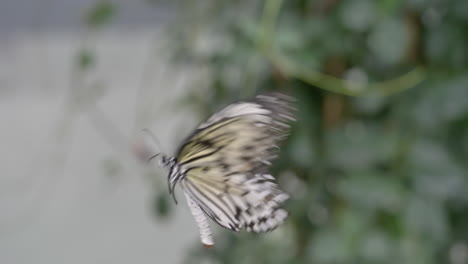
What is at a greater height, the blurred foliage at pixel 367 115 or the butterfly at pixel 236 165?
the butterfly at pixel 236 165

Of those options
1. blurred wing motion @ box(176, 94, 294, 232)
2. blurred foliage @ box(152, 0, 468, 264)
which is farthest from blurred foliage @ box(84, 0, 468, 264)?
blurred wing motion @ box(176, 94, 294, 232)

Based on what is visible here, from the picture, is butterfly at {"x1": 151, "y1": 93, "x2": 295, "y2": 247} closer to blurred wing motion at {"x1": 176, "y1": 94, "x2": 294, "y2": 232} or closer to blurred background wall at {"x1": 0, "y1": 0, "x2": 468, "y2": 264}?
blurred wing motion at {"x1": 176, "y1": 94, "x2": 294, "y2": 232}

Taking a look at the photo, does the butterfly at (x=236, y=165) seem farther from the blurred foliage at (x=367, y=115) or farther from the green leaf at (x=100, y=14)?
the green leaf at (x=100, y=14)

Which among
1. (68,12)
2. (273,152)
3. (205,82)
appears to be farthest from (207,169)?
(68,12)

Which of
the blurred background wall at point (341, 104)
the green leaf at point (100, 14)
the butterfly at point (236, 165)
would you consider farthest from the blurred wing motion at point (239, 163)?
the green leaf at point (100, 14)

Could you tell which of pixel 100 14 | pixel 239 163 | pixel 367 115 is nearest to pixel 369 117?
pixel 367 115

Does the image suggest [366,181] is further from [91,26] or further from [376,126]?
[91,26]

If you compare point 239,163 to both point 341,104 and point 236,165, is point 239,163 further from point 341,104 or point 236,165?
point 341,104
